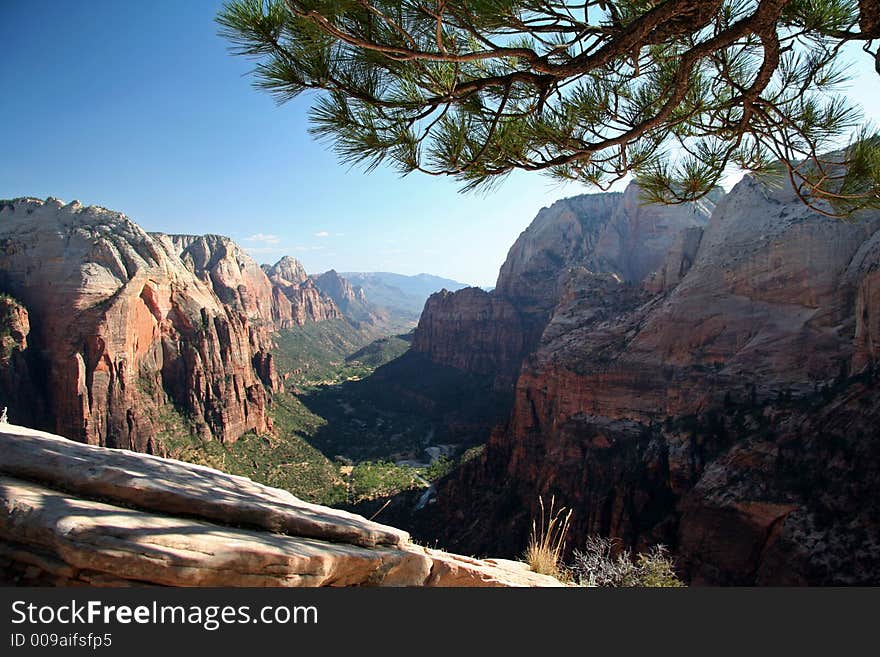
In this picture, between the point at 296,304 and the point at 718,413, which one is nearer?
the point at 718,413

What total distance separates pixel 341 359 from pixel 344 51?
344 ft

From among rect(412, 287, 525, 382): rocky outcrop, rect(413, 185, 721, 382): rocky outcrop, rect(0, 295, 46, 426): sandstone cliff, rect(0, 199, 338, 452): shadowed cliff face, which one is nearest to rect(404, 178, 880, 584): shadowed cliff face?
rect(0, 199, 338, 452): shadowed cliff face

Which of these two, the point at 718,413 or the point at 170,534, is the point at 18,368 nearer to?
the point at 170,534

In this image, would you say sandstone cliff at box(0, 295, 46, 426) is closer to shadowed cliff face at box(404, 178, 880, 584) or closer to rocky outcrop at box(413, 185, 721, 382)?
shadowed cliff face at box(404, 178, 880, 584)

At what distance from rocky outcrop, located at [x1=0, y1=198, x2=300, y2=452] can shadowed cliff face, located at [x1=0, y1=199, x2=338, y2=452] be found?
0.24 feet

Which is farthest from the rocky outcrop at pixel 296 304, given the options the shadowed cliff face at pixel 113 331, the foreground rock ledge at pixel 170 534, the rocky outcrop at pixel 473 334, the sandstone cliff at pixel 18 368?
the foreground rock ledge at pixel 170 534

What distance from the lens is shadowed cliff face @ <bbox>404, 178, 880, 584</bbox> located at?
43.5 feet

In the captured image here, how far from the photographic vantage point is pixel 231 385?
43438mm

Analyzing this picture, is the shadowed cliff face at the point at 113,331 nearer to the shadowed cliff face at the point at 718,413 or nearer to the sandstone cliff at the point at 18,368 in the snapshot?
the sandstone cliff at the point at 18,368

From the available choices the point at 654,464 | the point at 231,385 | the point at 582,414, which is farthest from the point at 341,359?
the point at 654,464

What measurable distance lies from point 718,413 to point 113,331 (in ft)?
131

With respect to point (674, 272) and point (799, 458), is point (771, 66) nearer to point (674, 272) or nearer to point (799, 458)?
point (799, 458)

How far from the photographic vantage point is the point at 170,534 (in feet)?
8.93

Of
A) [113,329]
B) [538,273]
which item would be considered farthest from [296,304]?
[113,329]
